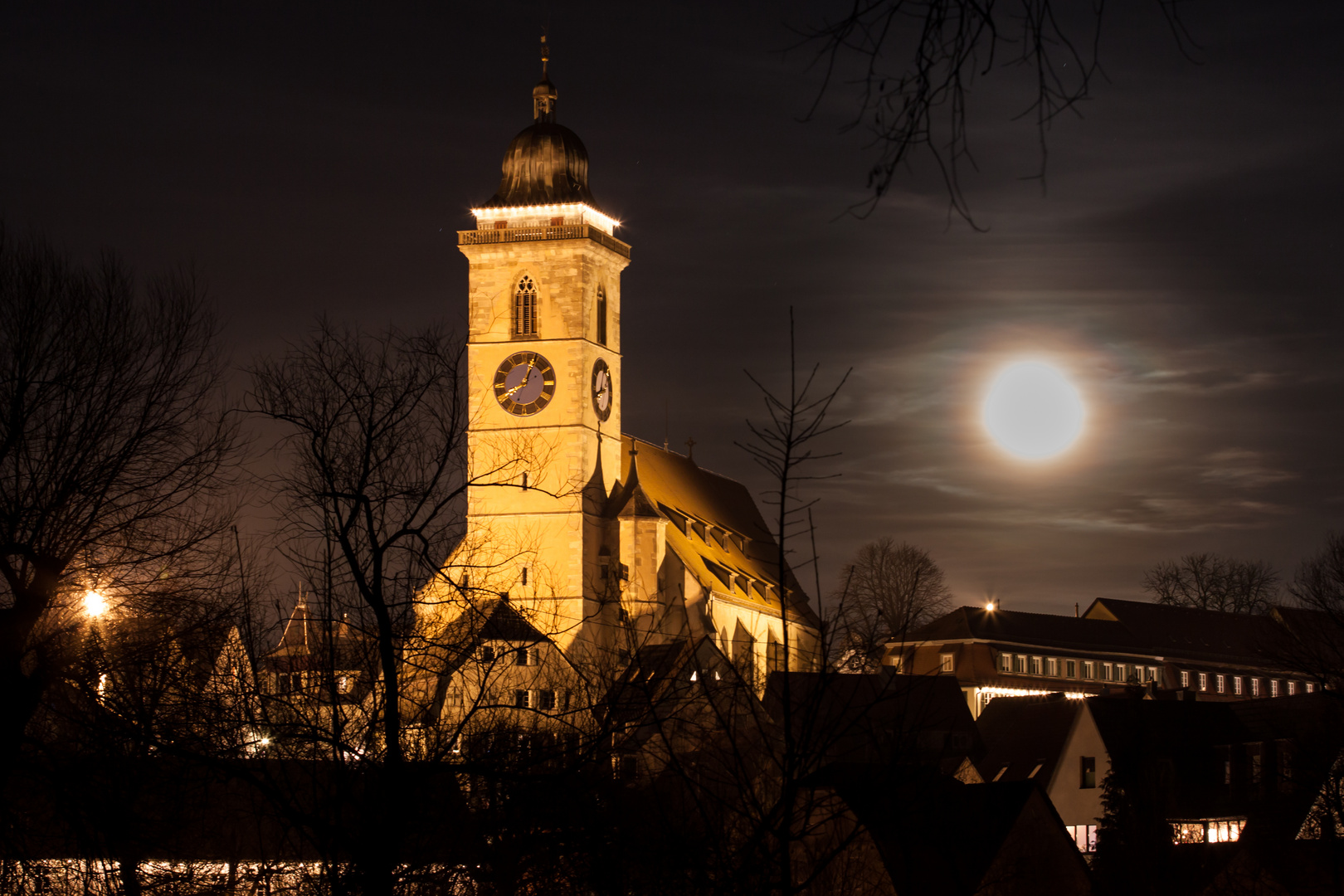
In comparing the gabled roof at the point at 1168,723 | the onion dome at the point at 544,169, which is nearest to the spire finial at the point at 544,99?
the onion dome at the point at 544,169

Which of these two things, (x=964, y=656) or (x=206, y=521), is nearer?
(x=206, y=521)

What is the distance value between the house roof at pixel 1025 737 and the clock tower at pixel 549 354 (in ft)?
51.7

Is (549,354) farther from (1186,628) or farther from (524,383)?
(1186,628)

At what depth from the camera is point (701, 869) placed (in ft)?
36.0

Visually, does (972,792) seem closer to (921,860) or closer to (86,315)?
(921,860)

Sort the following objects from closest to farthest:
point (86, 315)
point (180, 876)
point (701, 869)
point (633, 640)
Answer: point (701, 869) → point (633, 640) → point (180, 876) → point (86, 315)

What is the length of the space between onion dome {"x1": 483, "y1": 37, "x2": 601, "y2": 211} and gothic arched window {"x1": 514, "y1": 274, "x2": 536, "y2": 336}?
3319mm

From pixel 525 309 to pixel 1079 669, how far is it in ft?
138

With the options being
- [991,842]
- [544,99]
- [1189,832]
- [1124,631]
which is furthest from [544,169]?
[1124,631]

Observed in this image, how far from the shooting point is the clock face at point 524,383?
225ft

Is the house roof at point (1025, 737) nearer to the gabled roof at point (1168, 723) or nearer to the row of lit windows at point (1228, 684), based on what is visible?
the gabled roof at point (1168, 723)

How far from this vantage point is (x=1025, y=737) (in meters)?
57.6

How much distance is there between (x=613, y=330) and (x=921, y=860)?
129 ft

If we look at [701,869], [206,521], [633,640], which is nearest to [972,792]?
[206,521]
